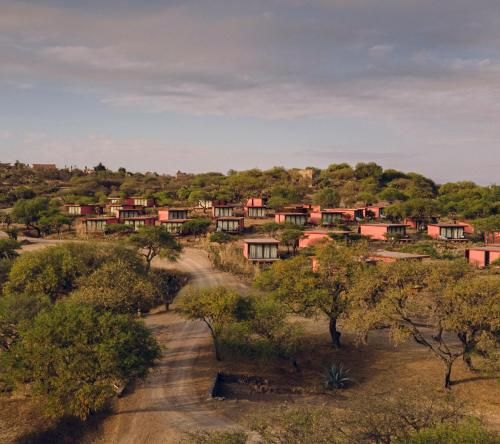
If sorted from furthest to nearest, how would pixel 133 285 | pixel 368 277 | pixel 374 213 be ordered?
1. pixel 374 213
2. pixel 133 285
3. pixel 368 277

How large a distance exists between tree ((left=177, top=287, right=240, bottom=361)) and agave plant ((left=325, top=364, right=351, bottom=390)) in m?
7.32

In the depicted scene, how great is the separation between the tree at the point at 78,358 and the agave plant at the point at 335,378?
434 inches

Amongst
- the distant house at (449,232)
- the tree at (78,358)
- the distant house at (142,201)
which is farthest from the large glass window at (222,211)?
the tree at (78,358)

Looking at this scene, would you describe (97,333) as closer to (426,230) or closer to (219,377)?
(219,377)

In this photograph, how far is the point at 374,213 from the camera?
92625mm

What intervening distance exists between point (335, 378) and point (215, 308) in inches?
358

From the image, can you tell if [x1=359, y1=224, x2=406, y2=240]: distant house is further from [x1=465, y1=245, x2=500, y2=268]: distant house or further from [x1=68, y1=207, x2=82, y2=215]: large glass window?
[x1=68, y1=207, x2=82, y2=215]: large glass window

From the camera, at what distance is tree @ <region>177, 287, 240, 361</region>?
31.7 m

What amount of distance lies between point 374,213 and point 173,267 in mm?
47877

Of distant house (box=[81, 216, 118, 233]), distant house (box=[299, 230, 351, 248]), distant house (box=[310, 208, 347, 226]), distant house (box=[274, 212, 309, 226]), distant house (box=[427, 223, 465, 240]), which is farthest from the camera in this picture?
distant house (box=[310, 208, 347, 226])

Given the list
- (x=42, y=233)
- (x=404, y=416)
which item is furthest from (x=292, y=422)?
(x=42, y=233)

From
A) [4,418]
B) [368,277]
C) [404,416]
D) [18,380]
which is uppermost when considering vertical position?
[368,277]

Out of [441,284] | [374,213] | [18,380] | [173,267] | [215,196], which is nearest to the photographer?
[18,380]

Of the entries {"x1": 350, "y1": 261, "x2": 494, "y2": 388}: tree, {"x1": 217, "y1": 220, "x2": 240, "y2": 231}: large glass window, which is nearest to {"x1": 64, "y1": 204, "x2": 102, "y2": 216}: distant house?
{"x1": 217, "y1": 220, "x2": 240, "y2": 231}: large glass window
